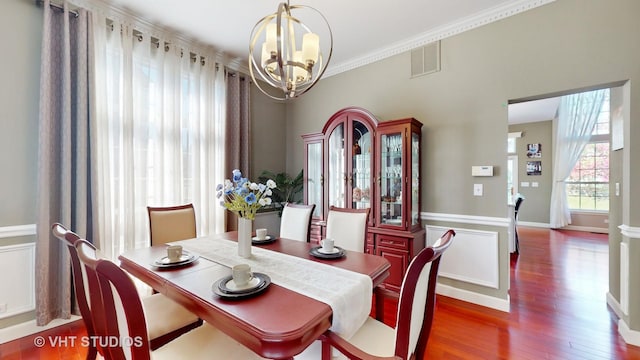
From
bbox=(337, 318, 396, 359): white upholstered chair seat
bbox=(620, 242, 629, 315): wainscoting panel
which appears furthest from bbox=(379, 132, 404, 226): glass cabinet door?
bbox=(620, 242, 629, 315): wainscoting panel

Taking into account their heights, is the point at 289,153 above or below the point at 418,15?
below

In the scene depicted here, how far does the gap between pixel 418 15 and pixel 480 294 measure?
9.49ft

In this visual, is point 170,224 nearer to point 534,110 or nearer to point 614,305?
point 614,305

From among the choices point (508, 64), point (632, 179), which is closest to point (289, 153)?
point (508, 64)

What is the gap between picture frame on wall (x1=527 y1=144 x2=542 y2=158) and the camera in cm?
661

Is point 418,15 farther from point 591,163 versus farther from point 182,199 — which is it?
point 591,163

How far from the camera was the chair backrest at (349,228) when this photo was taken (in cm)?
214

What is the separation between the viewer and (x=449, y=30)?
277cm

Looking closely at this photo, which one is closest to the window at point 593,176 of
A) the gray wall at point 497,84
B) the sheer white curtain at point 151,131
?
the gray wall at point 497,84

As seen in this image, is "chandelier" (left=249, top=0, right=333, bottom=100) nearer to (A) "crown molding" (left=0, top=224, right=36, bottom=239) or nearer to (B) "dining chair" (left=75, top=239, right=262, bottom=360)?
(B) "dining chair" (left=75, top=239, right=262, bottom=360)

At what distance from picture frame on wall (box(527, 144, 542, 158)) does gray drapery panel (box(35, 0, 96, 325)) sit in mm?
8821

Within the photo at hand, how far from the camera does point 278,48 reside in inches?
58.8

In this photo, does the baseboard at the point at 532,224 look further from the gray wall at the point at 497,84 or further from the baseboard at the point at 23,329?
the baseboard at the point at 23,329

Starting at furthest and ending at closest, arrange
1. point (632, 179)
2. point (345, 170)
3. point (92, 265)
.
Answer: point (345, 170) < point (632, 179) < point (92, 265)
